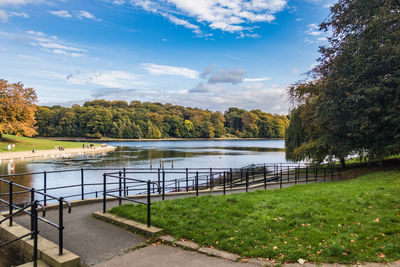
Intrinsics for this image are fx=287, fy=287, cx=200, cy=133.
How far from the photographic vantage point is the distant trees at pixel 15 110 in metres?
53.5

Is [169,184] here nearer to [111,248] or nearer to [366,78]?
[366,78]

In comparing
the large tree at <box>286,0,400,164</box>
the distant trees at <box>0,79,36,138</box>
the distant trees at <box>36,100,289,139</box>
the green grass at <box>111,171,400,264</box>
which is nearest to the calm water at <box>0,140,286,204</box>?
the distant trees at <box>0,79,36,138</box>

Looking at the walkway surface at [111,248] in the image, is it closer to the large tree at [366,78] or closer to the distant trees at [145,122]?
the large tree at [366,78]

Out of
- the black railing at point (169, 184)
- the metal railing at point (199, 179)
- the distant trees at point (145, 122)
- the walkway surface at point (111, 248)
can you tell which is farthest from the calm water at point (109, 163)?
the distant trees at point (145, 122)

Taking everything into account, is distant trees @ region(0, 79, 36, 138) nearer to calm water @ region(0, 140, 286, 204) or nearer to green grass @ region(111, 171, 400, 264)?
calm water @ region(0, 140, 286, 204)

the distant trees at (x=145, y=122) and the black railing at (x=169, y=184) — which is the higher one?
the distant trees at (x=145, y=122)

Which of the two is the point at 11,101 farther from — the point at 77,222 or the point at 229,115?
the point at 229,115

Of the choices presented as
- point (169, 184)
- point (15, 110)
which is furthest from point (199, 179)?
point (15, 110)

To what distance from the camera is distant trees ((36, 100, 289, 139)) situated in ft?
392

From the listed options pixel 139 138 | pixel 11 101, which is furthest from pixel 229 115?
pixel 11 101

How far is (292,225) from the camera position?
5801 mm

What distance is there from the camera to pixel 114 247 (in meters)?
5.05

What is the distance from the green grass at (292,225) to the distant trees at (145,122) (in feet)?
392

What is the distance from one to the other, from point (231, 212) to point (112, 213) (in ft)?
9.29
